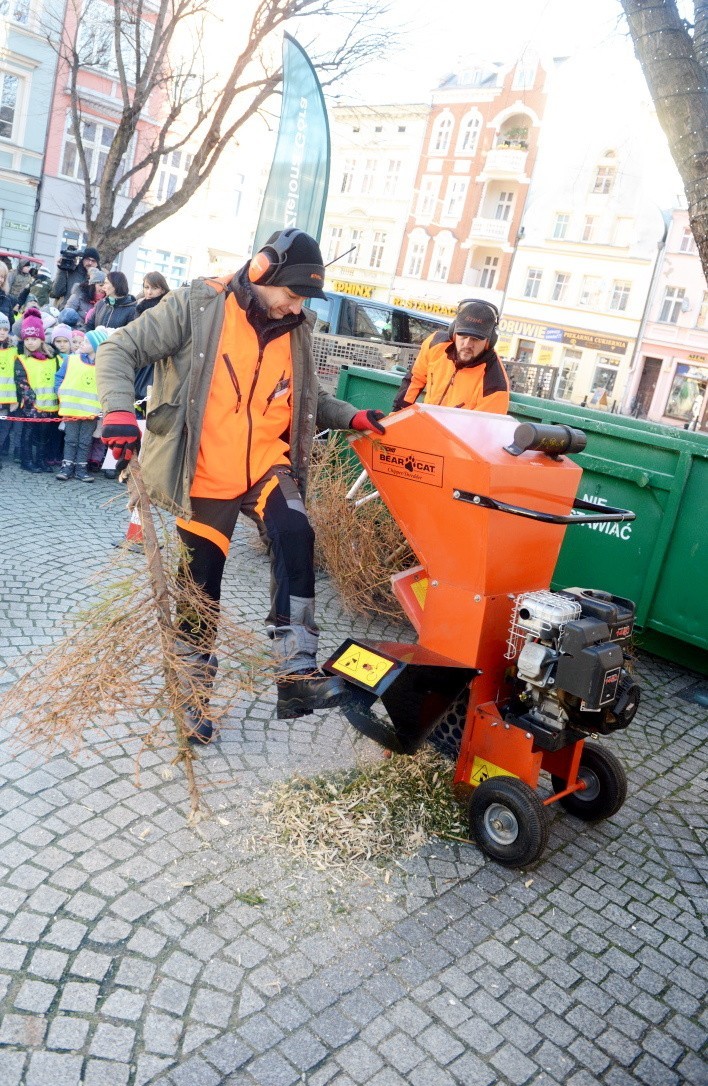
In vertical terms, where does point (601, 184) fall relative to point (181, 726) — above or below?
above

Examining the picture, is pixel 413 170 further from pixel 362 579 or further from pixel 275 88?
pixel 362 579

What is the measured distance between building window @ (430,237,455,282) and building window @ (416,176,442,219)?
1.90 meters

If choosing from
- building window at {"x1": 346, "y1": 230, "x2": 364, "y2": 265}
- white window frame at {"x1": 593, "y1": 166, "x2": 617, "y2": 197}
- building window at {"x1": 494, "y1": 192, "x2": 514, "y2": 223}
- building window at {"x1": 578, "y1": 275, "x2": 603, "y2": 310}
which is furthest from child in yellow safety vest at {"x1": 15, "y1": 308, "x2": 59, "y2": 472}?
building window at {"x1": 346, "y1": 230, "x2": 364, "y2": 265}

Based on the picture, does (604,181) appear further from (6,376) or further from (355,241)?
(6,376)

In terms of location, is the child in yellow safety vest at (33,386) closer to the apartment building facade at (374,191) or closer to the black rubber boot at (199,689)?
the black rubber boot at (199,689)

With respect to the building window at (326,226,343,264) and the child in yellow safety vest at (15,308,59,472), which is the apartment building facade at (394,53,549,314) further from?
the child in yellow safety vest at (15,308,59,472)

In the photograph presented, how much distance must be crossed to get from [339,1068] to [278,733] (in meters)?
1.77

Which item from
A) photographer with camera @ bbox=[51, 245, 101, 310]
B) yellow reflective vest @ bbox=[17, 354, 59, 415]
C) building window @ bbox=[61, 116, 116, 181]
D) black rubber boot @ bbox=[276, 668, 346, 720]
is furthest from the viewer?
building window @ bbox=[61, 116, 116, 181]

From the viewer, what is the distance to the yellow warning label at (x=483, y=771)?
3256 millimetres

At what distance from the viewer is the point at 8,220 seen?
27.9 m

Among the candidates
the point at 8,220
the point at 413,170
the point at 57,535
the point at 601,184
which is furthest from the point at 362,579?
the point at 413,170

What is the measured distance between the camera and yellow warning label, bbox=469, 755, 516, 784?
10.7 feet

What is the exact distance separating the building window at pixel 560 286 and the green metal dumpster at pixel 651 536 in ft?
123

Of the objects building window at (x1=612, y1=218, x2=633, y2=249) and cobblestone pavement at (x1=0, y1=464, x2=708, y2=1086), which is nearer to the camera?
cobblestone pavement at (x1=0, y1=464, x2=708, y2=1086)
